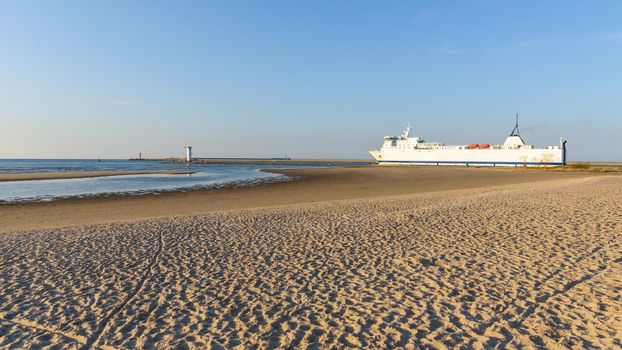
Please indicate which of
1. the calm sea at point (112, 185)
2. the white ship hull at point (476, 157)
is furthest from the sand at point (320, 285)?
the white ship hull at point (476, 157)

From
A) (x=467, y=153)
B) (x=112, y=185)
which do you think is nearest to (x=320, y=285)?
(x=112, y=185)

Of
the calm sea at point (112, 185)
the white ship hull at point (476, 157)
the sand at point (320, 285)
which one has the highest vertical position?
the white ship hull at point (476, 157)

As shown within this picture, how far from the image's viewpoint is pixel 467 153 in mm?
94250

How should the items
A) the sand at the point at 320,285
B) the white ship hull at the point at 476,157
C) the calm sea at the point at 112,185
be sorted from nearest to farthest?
the sand at the point at 320,285, the calm sea at the point at 112,185, the white ship hull at the point at 476,157

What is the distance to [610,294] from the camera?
658cm

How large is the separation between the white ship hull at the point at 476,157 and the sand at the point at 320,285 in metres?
82.6

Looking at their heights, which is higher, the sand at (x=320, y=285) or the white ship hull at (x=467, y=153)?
the white ship hull at (x=467, y=153)

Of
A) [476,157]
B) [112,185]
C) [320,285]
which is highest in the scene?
[476,157]

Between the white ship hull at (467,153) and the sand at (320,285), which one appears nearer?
the sand at (320,285)

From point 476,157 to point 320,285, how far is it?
95462 millimetres

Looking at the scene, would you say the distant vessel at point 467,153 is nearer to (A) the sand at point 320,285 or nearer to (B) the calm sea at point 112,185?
(B) the calm sea at point 112,185

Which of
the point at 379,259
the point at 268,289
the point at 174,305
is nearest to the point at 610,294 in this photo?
the point at 379,259

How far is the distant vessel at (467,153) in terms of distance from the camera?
279 feet

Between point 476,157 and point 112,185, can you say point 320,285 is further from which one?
point 476,157
